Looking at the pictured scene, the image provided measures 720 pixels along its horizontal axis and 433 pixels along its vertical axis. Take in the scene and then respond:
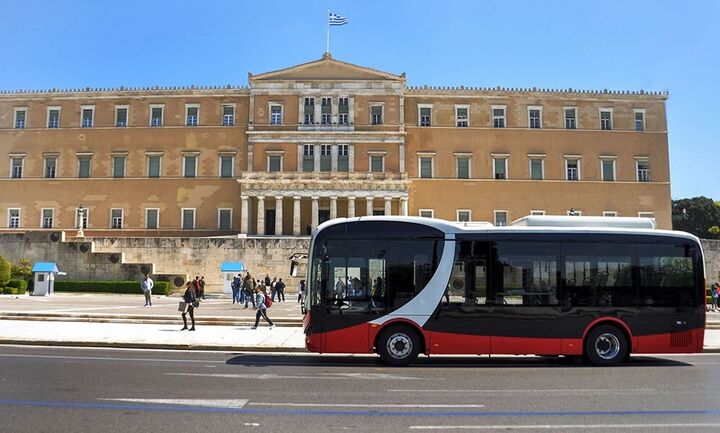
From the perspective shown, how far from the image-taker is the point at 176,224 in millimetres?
52969

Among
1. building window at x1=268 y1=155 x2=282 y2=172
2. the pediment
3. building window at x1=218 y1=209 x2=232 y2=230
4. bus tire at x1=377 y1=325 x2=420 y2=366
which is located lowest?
bus tire at x1=377 y1=325 x2=420 y2=366

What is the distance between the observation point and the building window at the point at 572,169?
5350 cm

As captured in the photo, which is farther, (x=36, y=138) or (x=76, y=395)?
(x=36, y=138)

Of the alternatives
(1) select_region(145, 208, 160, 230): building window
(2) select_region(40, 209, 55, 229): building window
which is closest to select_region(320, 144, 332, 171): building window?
(1) select_region(145, 208, 160, 230): building window

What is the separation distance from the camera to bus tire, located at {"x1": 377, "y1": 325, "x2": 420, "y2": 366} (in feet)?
41.2

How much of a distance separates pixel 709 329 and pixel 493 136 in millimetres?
34849

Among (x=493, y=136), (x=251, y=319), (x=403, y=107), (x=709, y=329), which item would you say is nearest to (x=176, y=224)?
(x=403, y=107)

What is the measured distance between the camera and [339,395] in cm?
890

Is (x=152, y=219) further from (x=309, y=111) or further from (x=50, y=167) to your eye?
(x=309, y=111)

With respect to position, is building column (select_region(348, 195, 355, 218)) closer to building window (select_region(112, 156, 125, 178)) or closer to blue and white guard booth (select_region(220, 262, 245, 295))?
blue and white guard booth (select_region(220, 262, 245, 295))

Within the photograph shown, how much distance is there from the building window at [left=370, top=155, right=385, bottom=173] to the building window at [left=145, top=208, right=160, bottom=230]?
19.7 meters

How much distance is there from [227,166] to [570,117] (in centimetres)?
3159

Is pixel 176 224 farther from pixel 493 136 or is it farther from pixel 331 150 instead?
pixel 493 136

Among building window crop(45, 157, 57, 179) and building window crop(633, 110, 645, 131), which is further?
building window crop(633, 110, 645, 131)
